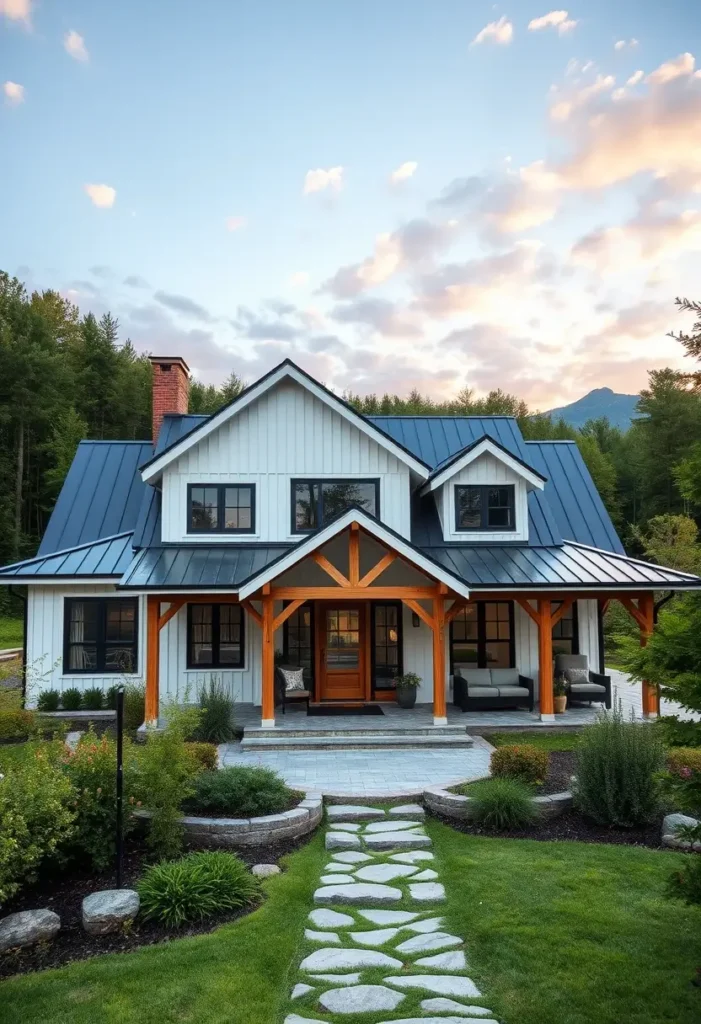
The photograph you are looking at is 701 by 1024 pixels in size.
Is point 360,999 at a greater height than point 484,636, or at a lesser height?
lesser

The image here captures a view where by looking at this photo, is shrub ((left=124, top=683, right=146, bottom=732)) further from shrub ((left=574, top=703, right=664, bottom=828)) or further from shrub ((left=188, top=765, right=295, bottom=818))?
→ shrub ((left=574, top=703, right=664, bottom=828))

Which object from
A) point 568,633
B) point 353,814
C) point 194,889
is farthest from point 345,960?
point 568,633

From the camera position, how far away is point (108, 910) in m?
5.64

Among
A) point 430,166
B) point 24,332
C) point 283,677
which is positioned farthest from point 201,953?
point 24,332

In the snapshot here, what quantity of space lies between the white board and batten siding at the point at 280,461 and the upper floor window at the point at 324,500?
0.14 metres

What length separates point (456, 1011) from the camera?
4.43m

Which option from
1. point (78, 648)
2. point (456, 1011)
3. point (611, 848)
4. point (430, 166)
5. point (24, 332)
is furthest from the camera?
point (24, 332)

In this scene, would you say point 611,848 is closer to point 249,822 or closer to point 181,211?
point 249,822

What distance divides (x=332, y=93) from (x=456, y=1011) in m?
14.7

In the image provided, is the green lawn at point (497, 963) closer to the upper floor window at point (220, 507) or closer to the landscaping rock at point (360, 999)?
the landscaping rock at point (360, 999)

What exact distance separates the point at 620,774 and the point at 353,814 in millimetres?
3074

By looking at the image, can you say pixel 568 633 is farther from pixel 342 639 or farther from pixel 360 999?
pixel 360 999

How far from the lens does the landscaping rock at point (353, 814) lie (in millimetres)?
8188

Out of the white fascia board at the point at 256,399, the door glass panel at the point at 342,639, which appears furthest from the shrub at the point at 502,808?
the white fascia board at the point at 256,399
